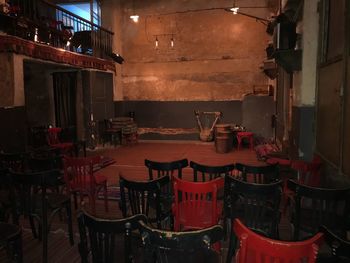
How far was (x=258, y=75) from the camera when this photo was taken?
10273 mm

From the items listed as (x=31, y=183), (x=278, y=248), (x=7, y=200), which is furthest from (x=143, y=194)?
(x=7, y=200)

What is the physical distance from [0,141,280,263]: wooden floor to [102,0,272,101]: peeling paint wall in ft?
6.51

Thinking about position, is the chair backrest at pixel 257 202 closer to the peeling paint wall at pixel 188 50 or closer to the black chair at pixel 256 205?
the black chair at pixel 256 205

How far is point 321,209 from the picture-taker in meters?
2.63

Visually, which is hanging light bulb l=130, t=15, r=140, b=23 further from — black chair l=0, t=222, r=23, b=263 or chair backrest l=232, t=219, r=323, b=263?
chair backrest l=232, t=219, r=323, b=263

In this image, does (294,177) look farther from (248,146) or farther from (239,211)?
(248,146)

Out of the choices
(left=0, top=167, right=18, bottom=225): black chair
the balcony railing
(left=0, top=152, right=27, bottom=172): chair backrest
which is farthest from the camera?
the balcony railing

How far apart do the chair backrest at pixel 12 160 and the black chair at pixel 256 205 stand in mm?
2996

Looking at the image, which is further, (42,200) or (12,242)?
(42,200)

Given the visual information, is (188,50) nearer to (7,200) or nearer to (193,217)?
(7,200)

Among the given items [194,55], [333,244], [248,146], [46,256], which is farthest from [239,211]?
[194,55]

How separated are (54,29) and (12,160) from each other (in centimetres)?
435

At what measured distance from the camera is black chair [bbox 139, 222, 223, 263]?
1.79 meters

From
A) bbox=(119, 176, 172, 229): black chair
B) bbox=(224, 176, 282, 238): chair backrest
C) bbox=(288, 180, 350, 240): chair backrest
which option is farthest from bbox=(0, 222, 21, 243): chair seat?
bbox=(288, 180, 350, 240): chair backrest
